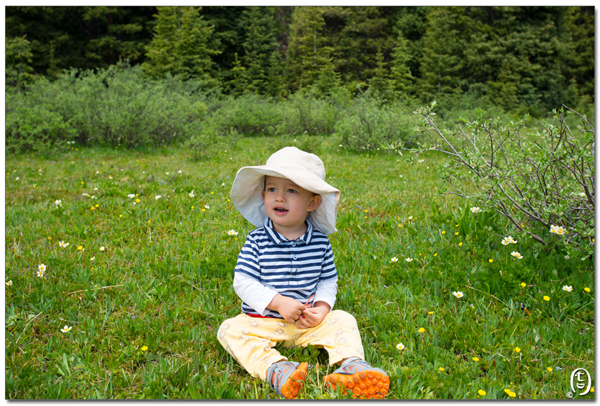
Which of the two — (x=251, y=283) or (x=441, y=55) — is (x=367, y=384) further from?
(x=441, y=55)

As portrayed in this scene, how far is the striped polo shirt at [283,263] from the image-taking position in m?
2.20

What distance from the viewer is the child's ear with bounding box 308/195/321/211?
7.41 feet

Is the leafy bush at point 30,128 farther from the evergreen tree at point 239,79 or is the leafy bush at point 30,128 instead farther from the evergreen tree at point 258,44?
the evergreen tree at point 258,44

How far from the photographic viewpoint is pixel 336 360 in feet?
6.40

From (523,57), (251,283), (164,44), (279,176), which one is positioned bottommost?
(251,283)

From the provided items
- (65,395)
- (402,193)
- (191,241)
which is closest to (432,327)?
(65,395)

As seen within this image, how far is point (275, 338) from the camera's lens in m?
2.11

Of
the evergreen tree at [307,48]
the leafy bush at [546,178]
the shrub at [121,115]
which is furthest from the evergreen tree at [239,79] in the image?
the leafy bush at [546,178]

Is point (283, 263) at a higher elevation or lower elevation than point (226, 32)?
lower

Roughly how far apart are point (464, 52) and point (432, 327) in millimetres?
23361

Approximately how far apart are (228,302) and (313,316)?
28.9 inches

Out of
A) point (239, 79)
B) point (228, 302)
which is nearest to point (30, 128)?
point (228, 302)

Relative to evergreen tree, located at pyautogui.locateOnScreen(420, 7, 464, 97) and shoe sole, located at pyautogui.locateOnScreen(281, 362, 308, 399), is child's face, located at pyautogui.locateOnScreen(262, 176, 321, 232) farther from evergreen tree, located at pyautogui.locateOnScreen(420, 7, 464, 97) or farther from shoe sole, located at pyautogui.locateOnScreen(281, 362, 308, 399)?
evergreen tree, located at pyautogui.locateOnScreen(420, 7, 464, 97)

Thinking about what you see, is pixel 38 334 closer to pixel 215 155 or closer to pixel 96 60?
pixel 215 155
